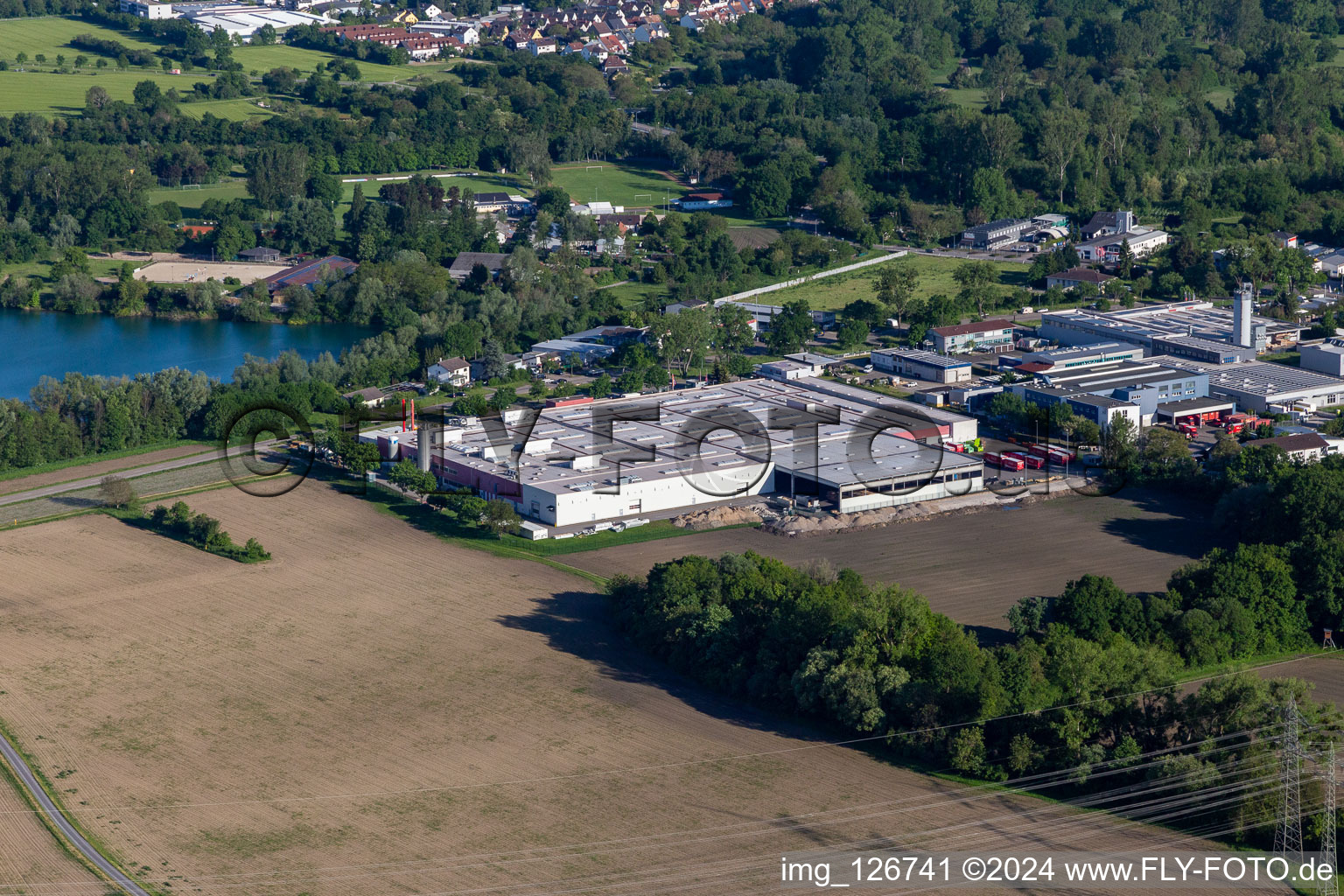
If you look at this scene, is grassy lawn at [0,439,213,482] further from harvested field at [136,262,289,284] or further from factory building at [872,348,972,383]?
factory building at [872,348,972,383]

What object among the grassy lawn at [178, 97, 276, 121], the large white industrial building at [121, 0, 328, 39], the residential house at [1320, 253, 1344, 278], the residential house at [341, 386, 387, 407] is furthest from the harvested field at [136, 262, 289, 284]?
the large white industrial building at [121, 0, 328, 39]

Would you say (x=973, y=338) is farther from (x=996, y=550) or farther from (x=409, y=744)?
(x=409, y=744)

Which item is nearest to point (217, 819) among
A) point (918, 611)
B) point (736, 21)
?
point (918, 611)

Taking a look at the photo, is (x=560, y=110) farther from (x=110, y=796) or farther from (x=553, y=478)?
(x=110, y=796)

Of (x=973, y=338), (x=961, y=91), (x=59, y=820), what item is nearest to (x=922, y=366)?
(x=973, y=338)

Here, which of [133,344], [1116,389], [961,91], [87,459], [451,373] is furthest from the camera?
[961,91]

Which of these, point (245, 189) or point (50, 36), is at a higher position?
point (50, 36)

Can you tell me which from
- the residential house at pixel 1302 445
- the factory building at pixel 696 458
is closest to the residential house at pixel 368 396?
the factory building at pixel 696 458
